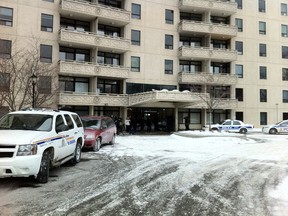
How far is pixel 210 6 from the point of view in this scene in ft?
115

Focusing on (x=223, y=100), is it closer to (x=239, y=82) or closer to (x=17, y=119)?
(x=239, y=82)

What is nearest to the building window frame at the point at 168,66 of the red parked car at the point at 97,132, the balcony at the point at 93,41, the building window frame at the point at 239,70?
the balcony at the point at 93,41

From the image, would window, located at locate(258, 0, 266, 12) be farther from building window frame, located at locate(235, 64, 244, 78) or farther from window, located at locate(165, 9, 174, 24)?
window, located at locate(165, 9, 174, 24)

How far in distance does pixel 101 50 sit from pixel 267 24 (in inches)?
972

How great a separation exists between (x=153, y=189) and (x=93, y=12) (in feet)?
84.9

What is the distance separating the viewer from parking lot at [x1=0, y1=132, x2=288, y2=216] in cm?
540

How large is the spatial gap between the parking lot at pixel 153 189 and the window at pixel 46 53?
20.0 meters

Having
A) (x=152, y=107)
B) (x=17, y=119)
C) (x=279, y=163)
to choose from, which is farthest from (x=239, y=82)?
(x=17, y=119)

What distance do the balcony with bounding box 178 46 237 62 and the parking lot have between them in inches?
964

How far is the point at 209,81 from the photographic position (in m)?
34.2

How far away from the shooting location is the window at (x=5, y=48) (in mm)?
24750

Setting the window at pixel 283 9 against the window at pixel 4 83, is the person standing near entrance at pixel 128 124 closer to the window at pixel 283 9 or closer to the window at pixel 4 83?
the window at pixel 4 83

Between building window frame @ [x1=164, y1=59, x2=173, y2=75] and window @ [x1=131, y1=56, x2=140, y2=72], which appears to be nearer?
window @ [x1=131, y1=56, x2=140, y2=72]

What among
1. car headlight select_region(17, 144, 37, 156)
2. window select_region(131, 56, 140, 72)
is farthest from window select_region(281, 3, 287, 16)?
car headlight select_region(17, 144, 37, 156)
